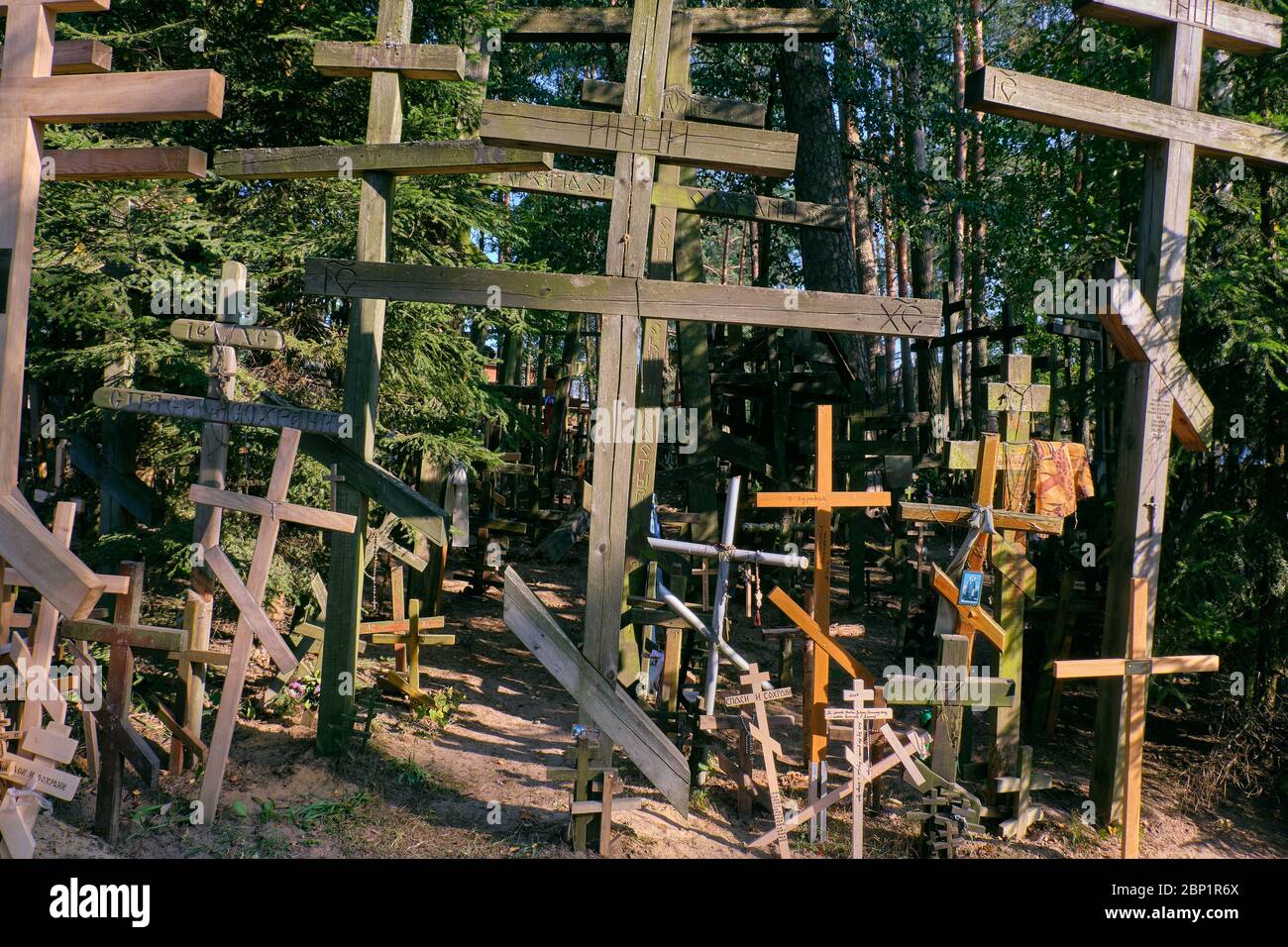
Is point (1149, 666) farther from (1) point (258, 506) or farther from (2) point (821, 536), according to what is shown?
(1) point (258, 506)

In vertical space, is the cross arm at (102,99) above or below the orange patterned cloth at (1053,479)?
above

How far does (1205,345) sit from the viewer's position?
8.08 metres

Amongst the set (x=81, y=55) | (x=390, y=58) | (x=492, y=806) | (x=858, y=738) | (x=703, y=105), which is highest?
(x=390, y=58)

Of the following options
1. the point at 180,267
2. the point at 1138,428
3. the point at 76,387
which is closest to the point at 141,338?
the point at 180,267

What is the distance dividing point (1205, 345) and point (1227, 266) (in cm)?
62

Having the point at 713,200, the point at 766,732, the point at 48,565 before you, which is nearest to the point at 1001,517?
the point at 766,732

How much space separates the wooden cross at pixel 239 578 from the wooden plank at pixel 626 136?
229 cm

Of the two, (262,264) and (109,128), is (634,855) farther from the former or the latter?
(109,128)

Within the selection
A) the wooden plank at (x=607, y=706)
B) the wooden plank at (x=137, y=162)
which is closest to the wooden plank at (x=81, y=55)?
the wooden plank at (x=137, y=162)

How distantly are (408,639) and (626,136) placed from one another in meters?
4.85

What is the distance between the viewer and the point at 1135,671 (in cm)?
654

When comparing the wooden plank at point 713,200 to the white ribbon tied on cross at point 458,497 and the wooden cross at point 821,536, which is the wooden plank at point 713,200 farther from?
the white ribbon tied on cross at point 458,497

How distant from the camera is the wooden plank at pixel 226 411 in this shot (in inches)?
251

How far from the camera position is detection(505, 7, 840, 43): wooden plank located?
8.12m
